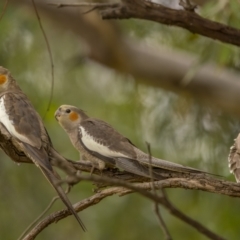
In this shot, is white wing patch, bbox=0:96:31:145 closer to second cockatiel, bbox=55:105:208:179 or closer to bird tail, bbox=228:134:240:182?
second cockatiel, bbox=55:105:208:179

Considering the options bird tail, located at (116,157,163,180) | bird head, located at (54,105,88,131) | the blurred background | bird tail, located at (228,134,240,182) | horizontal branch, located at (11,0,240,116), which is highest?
bird tail, located at (116,157,163,180)

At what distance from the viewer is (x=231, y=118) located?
628 centimetres

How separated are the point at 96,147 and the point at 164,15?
599 mm

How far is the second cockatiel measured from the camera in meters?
2.77

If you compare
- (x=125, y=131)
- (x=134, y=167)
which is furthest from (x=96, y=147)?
(x=125, y=131)

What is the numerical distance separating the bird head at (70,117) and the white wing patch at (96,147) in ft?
0.29

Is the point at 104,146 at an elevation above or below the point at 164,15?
below

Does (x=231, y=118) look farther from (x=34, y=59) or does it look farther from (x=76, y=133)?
(x=76, y=133)

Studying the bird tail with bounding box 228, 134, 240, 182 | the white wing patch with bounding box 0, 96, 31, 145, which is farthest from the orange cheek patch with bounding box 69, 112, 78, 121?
the bird tail with bounding box 228, 134, 240, 182

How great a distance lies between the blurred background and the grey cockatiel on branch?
9.44ft

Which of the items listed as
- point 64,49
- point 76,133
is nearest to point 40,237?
point 64,49

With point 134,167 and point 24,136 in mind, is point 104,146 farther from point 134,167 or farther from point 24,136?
point 24,136

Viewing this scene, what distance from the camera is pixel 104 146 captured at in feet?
9.50

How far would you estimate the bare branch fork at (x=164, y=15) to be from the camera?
3107 millimetres
